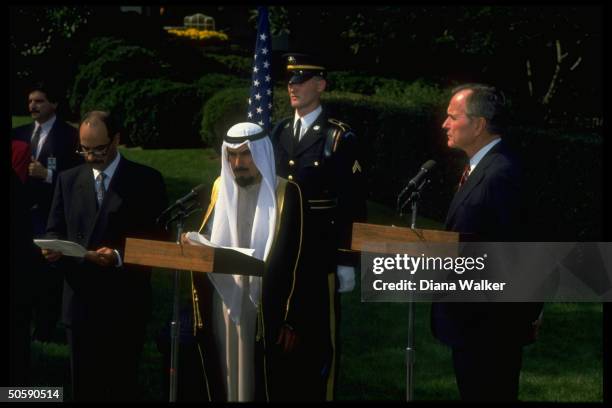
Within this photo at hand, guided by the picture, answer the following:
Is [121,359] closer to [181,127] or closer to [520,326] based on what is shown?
[520,326]

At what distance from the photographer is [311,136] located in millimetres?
7949

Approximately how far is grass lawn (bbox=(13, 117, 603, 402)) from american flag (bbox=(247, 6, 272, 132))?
93.9 inches

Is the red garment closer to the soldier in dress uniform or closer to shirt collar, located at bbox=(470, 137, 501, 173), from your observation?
the soldier in dress uniform

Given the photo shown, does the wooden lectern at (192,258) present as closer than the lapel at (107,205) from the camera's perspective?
Yes

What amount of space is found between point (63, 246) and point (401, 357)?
443 centimetres

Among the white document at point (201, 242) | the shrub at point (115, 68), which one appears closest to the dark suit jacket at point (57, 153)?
the white document at point (201, 242)

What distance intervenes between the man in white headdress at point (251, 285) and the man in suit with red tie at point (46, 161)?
359cm

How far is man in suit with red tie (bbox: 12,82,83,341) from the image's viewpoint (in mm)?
9469

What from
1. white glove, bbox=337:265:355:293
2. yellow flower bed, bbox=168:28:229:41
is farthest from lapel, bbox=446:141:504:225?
yellow flower bed, bbox=168:28:229:41

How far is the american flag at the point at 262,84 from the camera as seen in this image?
11.5 metres

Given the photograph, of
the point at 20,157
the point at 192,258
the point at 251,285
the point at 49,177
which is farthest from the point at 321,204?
the point at 49,177

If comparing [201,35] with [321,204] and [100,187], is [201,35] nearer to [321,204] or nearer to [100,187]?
[321,204]

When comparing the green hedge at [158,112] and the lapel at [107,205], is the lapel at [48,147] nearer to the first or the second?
the lapel at [107,205]

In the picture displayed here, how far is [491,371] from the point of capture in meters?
5.92
